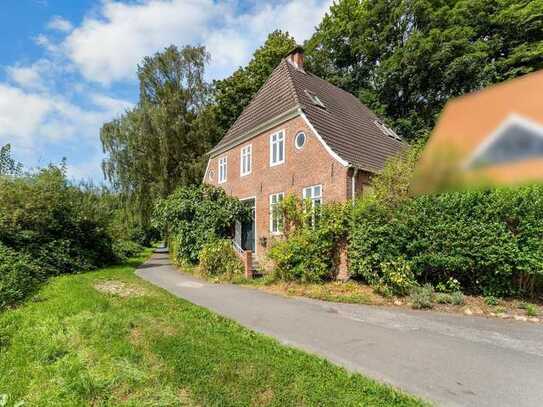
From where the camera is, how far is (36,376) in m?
5.26

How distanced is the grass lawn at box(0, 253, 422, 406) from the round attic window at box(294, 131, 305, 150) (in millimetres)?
8938

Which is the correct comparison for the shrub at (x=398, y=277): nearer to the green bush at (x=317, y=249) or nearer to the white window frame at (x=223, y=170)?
the green bush at (x=317, y=249)

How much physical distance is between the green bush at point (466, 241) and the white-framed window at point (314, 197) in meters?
2.50

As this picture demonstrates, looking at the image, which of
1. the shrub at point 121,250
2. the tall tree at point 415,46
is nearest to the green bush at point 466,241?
the tall tree at point 415,46

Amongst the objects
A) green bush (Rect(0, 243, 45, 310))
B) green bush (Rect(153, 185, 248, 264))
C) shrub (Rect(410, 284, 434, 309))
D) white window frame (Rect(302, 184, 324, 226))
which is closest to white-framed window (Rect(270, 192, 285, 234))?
white window frame (Rect(302, 184, 324, 226))

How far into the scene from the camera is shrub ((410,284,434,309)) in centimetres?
864

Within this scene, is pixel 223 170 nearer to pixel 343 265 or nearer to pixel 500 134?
pixel 343 265

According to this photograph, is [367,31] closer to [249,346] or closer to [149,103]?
[149,103]

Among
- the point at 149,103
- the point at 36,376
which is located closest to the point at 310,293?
the point at 36,376

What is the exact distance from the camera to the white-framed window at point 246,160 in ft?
59.4

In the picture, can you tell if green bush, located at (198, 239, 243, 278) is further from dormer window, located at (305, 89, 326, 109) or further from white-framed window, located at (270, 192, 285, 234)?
dormer window, located at (305, 89, 326, 109)

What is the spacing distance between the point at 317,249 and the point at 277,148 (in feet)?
20.0

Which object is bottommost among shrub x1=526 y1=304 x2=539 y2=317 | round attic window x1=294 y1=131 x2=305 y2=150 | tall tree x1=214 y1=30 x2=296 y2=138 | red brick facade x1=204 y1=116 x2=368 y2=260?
shrub x1=526 y1=304 x2=539 y2=317

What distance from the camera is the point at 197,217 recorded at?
16609mm
